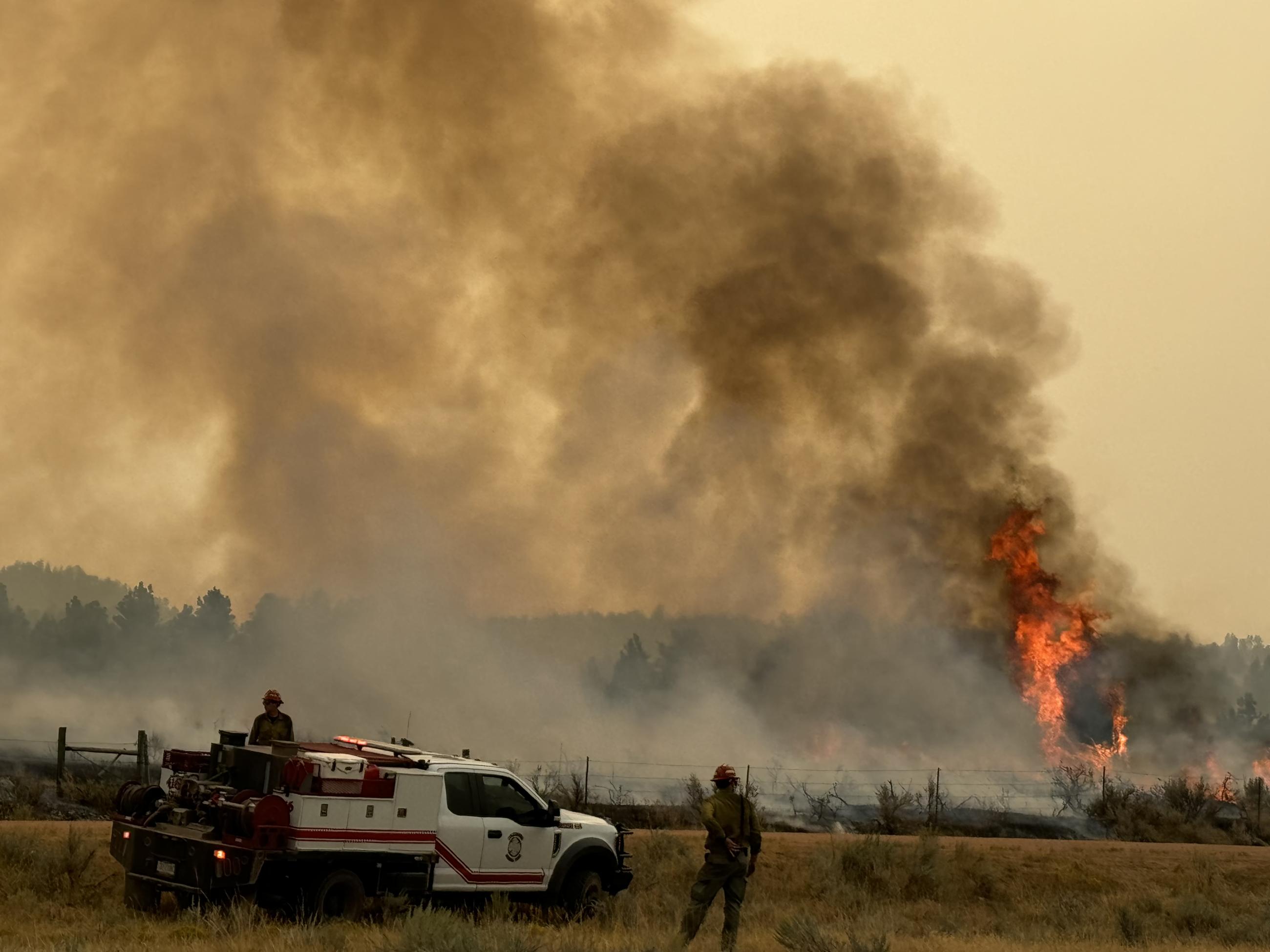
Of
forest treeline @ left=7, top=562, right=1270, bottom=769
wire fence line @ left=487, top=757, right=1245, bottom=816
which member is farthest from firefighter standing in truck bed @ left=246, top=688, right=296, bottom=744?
forest treeline @ left=7, top=562, right=1270, bottom=769

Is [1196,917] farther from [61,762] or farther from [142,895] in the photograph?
[61,762]

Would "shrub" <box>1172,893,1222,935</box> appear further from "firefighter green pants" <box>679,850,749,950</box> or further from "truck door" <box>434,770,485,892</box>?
"truck door" <box>434,770,485,892</box>

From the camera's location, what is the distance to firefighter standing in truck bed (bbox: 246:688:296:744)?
677 inches

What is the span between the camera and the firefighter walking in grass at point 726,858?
13.9 meters

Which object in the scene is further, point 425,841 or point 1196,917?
point 1196,917

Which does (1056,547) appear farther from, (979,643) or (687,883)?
(687,883)

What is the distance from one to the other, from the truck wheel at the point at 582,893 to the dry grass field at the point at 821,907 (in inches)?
11.4

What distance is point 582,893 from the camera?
17312mm

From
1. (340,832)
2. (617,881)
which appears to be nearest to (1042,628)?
(617,881)

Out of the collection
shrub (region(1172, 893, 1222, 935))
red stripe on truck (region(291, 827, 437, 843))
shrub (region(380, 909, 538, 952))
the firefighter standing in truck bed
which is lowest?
shrub (region(1172, 893, 1222, 935))

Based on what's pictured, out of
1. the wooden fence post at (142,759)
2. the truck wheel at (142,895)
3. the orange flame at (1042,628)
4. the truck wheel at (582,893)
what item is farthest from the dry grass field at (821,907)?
the orange flame at (1042,628)

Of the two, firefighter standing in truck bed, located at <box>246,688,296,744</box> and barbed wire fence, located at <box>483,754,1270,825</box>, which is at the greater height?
firefighter standing in truck bed, located at <box>246,688,296,744</box>

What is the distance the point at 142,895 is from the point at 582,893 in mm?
5221

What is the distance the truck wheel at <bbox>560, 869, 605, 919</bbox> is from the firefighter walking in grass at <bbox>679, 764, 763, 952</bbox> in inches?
140
